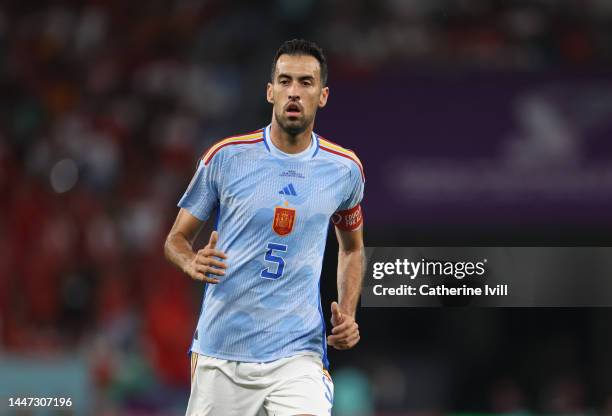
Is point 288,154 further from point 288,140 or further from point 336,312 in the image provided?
point 336,312

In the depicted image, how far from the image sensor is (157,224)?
31.7 feet

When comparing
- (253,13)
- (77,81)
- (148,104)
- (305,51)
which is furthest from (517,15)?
(305,51)

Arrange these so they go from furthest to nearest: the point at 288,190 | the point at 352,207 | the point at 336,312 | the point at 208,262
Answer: the point at 352,207 → the point at 288,190 → the point at 336,312 → the point at 208,262

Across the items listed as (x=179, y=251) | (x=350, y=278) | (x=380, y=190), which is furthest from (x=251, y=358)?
(x=380, y=190)

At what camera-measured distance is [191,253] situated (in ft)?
13.3

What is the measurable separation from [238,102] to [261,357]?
6362mm

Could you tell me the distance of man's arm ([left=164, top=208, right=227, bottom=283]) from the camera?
3.72 m

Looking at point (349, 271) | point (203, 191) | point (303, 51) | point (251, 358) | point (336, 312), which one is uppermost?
point (303, 51)

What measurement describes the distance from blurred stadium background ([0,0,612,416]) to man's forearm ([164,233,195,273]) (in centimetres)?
317

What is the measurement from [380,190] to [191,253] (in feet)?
15.0

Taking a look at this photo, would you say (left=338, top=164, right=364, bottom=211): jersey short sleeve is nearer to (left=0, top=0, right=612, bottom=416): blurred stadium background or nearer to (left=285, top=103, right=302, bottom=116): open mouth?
(left=285, top=103, right=302, bottom=116): open mouth

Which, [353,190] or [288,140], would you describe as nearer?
[288,140]

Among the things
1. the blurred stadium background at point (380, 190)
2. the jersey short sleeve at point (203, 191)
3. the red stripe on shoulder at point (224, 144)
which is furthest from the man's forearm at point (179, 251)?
the blurred stadium background at point (380, 190)

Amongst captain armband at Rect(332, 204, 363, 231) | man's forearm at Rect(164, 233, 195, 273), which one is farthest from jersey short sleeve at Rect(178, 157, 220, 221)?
captain armband at Rect(332, 204, 363, 231)
